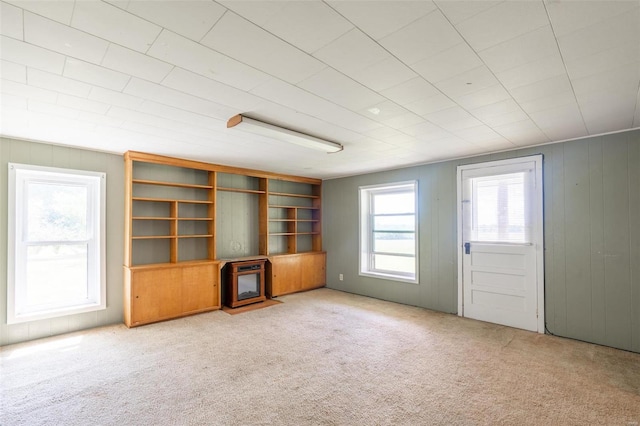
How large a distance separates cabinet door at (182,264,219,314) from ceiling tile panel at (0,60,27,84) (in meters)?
3.00

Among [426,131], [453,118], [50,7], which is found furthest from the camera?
[426,131]

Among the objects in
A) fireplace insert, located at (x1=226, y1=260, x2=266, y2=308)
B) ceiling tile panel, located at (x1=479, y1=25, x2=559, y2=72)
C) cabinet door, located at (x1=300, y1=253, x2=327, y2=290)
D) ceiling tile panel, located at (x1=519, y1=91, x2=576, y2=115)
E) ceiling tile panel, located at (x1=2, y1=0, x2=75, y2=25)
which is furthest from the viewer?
cabinet door, located at (x1=300, y1=253, x2=327, y2=290)

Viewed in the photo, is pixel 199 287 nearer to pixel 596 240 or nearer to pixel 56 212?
pixel 56 212

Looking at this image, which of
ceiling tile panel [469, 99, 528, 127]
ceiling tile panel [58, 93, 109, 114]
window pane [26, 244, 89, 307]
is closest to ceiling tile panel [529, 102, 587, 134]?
ceiling tile panel [469, 99, 528, 127]

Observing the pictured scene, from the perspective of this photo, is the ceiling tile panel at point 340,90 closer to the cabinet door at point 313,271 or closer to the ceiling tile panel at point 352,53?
the ceiling tile panel at point 352,53

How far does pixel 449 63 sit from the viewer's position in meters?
1.88

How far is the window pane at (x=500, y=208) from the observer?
4031 mm

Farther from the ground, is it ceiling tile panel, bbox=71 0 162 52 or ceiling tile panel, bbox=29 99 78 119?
ceiling tile panel, bbox=71 0 162 52

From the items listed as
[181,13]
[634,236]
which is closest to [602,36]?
[181,13]

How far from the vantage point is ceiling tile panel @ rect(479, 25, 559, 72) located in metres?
1.62

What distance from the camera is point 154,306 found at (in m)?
4.21

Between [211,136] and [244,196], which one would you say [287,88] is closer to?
[211,136]

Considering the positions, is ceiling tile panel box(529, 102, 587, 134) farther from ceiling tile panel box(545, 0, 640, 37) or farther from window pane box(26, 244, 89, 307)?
window pane box(26, 244, 89, 307)

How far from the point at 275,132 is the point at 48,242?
3.20m
